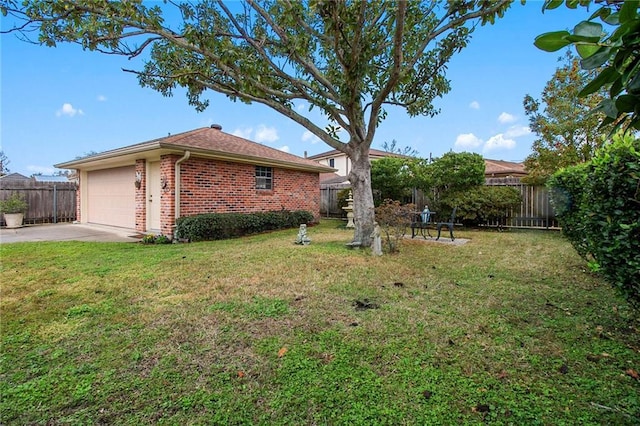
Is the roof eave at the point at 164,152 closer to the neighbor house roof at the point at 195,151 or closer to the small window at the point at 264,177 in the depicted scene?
the neighbor house roof at the point at 195,151

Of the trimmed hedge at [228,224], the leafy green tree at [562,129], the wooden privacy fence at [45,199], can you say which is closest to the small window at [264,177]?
the trimmed hedge at [228,224]

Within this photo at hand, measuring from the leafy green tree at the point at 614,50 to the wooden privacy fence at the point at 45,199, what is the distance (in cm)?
1753

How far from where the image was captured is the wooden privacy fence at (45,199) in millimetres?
13320

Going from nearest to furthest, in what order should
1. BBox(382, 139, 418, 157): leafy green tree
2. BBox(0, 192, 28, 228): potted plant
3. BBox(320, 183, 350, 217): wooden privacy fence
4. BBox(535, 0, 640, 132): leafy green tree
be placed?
1. BBox(535, 0, 640, 132): leafy green tree
2. BBox(0, 192, 28, 228): potted plant
3. BBox(320, 183, 350, 217): wooden privacy fence
4. BBox(382, 139, 418, 157): leafy green tree

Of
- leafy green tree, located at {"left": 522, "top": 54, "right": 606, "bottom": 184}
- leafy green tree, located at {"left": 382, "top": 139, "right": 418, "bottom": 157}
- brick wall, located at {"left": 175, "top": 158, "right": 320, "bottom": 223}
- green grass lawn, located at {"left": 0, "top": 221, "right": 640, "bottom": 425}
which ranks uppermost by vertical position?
leafy green tree, located at {"left": 382, "top": 139, "right": 418, "bottom": 157}

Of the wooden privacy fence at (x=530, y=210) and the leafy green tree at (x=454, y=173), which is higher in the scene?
the leafy green tree at (x=454, y=173)

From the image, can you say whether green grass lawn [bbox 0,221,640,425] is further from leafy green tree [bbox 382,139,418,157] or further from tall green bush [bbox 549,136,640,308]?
leafy green tree [bbox 382,139,418,157]

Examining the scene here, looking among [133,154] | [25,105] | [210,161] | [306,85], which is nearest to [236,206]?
[210,161]

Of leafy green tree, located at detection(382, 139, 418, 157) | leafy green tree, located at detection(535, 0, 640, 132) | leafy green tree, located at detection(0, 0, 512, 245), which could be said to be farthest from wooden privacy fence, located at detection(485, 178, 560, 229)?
leafy green tree, located at detection(382, 139, 418, 157)

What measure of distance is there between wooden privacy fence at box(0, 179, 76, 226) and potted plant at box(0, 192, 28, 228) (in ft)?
2.34

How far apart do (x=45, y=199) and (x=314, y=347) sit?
16257 millimetres

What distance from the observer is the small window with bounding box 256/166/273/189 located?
11.7 metres

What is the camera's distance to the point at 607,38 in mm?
707

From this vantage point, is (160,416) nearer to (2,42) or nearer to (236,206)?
(2,42)
